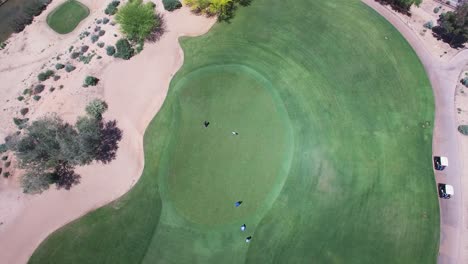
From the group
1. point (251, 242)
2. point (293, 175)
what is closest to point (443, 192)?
point (293, 175)

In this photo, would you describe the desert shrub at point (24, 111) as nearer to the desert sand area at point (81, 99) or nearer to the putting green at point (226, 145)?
the desert sand area at point (81, 99)

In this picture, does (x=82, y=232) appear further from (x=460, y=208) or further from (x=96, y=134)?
(x=460, y=208)

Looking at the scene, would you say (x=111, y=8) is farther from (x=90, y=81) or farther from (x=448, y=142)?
(x=448, y=142)

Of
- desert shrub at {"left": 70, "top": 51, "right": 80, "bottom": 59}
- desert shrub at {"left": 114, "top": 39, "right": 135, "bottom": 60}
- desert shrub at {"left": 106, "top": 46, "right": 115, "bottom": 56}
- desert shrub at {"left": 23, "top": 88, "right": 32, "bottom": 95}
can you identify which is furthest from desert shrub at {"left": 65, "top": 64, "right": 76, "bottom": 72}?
desert shrub at {"left": 114, "top": 39, "right": 135, "bottom": 60}

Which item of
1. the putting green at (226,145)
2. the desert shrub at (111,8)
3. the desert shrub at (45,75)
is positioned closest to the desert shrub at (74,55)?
the desert shrub at (45,75)

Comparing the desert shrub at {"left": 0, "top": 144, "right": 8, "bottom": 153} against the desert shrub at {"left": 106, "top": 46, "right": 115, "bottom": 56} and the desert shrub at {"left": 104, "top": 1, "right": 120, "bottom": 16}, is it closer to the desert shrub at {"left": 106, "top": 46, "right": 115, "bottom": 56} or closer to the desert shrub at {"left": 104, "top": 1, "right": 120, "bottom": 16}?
the desert shrub at {"left": 106, "top": 46, "right": 115, "bottom": 56}

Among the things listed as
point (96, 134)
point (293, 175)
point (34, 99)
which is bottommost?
point (34, 99)
